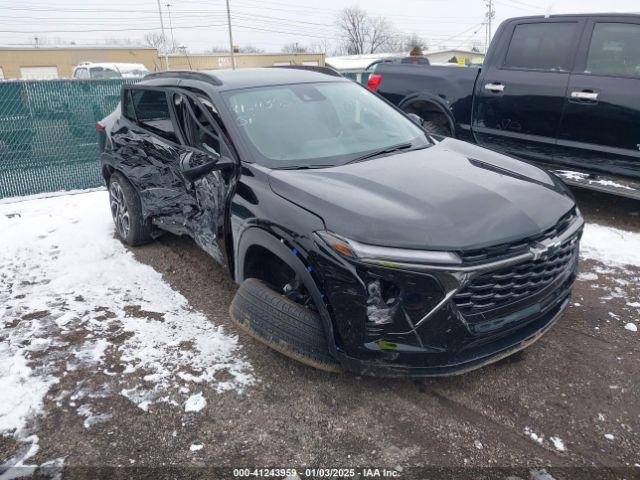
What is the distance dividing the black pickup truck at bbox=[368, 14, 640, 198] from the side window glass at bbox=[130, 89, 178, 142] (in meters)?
3.52

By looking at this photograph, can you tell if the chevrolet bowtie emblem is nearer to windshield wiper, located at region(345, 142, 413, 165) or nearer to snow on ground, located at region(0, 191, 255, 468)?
windshield wiper, located at region(345, 142, 413, 165)

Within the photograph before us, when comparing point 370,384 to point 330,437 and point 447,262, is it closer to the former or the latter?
point 330,437

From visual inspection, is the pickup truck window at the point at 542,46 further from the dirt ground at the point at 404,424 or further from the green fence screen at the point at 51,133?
the green fence screen at the point at 51,133

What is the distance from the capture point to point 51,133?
7.58 metres

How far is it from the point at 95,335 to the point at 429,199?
2.52m

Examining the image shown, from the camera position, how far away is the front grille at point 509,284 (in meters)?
2.40

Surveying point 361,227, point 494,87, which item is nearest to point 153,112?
point 361,227

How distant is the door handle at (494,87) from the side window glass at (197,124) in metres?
3.74

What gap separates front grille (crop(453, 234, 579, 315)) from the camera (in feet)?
7.88

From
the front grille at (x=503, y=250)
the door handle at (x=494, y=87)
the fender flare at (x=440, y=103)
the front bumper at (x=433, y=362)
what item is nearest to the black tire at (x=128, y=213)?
the front bumper at (x=433, y=362)

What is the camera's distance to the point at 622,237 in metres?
4.92

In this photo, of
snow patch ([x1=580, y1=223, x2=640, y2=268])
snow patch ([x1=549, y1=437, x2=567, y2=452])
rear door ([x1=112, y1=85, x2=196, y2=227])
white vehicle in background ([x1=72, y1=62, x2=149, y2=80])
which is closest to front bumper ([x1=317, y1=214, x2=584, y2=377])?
snow patch ([x1=549, y1=437, x2=567, y2=452])

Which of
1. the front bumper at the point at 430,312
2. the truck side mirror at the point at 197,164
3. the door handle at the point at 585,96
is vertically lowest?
the front bumper at the point at 430,312

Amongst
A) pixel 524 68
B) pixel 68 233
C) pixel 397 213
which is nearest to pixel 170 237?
pixel 68 233
